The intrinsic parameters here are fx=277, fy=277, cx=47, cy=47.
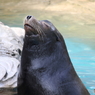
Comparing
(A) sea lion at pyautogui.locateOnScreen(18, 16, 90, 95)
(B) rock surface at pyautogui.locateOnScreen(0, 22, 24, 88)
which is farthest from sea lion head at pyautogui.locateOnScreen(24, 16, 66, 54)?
(B) rock surface at pyautogui.locateOnScreen(0, 22, 24, 88)

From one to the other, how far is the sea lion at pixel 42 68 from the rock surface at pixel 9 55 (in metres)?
0.92

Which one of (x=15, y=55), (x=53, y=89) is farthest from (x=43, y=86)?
(x=15, y=55)

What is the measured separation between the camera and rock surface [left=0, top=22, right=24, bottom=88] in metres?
4.39

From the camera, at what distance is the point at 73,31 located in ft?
30.0

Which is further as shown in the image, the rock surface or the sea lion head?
the rock surface

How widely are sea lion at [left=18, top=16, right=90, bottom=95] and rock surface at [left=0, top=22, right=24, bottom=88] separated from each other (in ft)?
3.01

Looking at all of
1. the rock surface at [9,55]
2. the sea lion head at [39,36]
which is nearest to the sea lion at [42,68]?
the sea lion head at [39,36]

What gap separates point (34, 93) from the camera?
3.42 meters

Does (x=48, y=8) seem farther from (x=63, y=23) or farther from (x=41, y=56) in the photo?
(x=41, y=56)

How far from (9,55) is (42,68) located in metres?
1.89

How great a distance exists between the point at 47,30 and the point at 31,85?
0.73 metres

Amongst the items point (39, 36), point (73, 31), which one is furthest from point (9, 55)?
point (73, 31)

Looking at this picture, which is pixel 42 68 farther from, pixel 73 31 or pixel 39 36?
pixel 73 31

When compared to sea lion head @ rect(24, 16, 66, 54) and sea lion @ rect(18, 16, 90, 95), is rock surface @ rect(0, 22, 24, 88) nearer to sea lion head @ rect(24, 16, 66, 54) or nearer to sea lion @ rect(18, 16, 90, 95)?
sea lion @ rect(18, 16, 90, 95)
